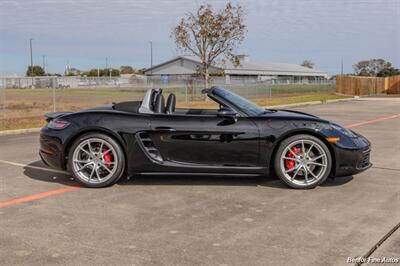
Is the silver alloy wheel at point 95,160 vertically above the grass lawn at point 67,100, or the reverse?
the grass lawn at point 67,100

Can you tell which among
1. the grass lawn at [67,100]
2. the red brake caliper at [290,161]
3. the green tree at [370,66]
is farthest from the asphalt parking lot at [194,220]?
the green tree at [370,66]

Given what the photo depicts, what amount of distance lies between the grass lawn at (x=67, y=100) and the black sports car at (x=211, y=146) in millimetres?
7590

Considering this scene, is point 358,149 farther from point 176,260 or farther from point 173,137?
point 176,260

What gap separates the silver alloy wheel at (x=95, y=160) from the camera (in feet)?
18.4

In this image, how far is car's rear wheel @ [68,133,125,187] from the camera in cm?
557

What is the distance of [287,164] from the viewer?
5.54m

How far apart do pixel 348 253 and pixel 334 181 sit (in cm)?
252

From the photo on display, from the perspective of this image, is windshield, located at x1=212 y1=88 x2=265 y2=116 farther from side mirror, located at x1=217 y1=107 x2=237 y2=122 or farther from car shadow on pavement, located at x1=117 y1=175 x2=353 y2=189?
car shadow on pavement, located at x1=117 y1=175 x2=353 y2=189

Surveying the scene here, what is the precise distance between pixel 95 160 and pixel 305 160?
102 inches

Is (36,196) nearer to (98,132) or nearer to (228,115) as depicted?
(98,132)


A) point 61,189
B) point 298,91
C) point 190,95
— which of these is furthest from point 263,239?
point 298,91

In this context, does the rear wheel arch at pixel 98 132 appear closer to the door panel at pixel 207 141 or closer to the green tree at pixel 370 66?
the door panel at pixel 207 141

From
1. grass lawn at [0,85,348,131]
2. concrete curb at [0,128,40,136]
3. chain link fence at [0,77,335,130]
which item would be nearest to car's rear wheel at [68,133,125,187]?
concrete curb at [0,128,40,136]

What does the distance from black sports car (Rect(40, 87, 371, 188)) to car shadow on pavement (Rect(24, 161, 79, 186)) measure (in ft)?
1.36
